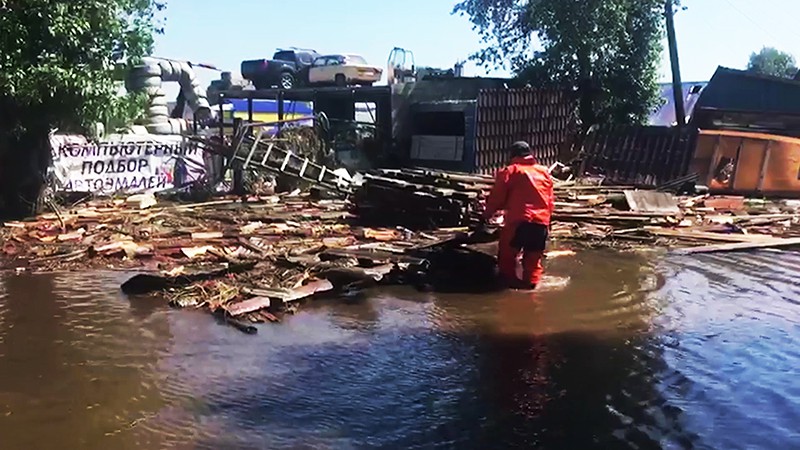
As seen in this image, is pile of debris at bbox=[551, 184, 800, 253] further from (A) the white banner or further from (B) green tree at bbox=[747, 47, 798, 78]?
(B) green tree at bbox=[747, 47, 798, 78]

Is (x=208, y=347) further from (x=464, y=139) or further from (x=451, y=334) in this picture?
(x=464, y=139)

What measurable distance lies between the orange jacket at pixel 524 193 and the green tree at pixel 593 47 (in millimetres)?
16694

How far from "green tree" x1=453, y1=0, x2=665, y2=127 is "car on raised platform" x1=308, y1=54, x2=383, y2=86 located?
5.56m

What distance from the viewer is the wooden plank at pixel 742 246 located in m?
12.6

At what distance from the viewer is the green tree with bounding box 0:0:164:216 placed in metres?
13.8

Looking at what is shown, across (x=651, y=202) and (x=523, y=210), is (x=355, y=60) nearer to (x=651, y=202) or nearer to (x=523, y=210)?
(x=651, y=202)

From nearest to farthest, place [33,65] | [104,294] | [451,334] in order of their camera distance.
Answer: [451,334] < [104,294] < [33,65]

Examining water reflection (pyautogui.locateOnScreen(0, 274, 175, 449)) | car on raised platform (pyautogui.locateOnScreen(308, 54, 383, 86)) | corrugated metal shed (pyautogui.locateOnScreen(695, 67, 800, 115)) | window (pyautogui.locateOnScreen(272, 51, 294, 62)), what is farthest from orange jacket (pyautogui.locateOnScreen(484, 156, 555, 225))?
window (pyautogui.locateOnScreen(272, 51, 294, 62))

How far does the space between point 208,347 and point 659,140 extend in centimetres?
1826

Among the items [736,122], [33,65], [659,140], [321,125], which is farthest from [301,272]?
[736,122]

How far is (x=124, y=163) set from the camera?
61.8 feet

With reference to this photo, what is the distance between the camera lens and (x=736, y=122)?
22828 mm

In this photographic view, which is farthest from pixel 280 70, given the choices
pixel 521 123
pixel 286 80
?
pixel 521 123

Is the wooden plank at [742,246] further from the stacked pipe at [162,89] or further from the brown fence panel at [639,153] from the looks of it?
the stacked pipe at [162,89]
